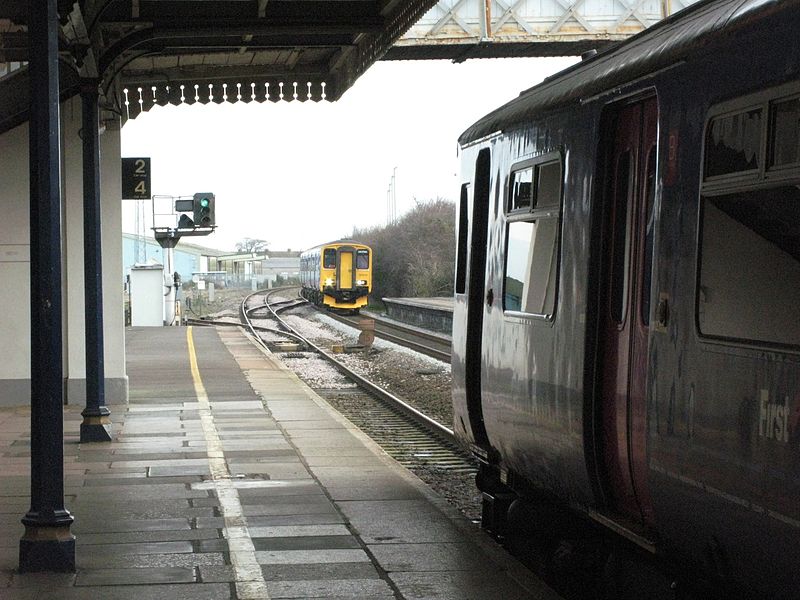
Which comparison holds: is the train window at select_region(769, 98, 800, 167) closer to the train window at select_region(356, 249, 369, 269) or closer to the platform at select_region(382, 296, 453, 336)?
the platform at select_region(382, 296, 453, 336)

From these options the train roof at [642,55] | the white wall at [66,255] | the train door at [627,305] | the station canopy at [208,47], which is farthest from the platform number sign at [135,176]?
the train door at [627,305]

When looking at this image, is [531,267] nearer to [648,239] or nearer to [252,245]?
[648,239]

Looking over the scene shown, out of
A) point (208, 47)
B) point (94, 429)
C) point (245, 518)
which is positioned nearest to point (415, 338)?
point (208, 47)

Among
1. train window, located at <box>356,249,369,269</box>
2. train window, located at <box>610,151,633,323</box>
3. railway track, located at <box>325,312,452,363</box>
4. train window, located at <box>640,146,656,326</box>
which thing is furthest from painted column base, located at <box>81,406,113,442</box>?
Answer: train window, located at <box>356,249,369,269</box>

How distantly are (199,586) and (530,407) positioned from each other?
1.90m

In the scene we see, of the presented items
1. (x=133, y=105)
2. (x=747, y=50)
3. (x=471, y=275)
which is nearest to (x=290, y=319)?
(x=133, y=105)

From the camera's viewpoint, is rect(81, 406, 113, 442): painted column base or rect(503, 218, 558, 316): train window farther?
rect(81, 406, 113, 442): painted column base

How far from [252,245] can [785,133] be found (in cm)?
13269

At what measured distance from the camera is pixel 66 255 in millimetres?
14039

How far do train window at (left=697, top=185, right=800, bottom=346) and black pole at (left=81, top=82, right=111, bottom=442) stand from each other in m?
7.87

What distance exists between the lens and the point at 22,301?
13.8 meters

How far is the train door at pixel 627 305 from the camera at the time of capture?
4.93 m

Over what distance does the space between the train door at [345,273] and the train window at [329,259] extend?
0.27m

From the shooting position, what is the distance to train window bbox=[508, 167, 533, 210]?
6.50m
